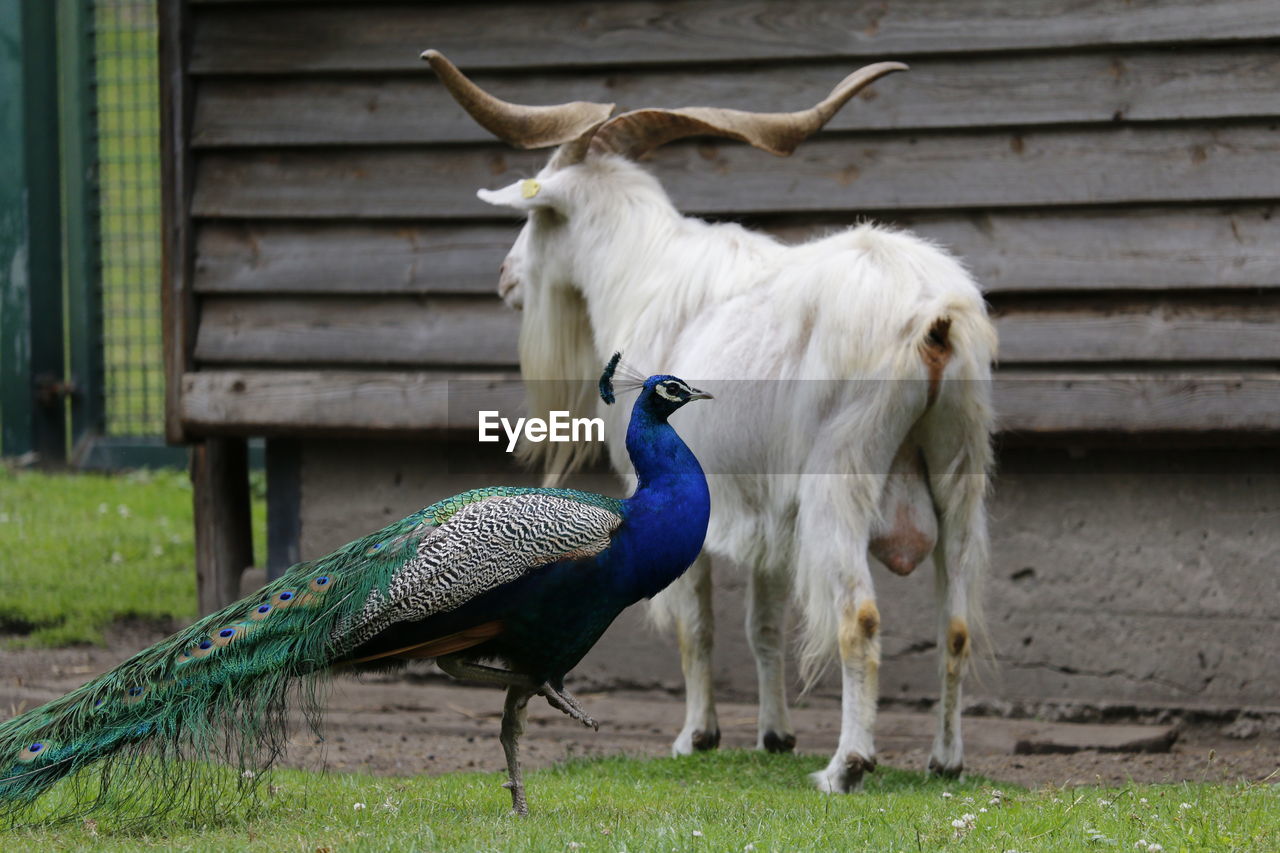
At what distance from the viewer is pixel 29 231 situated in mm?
12148

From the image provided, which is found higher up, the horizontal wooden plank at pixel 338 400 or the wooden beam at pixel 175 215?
the wooden beam at pixel 175 215

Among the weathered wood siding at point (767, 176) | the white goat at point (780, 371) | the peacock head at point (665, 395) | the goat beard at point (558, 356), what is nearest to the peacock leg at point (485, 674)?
the peacock head at point (665, 395)

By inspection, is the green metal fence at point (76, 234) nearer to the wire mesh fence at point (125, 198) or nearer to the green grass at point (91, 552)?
the wire mesh fence at point (125, 198)

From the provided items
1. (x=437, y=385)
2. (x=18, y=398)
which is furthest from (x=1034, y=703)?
(x=18, y=398)

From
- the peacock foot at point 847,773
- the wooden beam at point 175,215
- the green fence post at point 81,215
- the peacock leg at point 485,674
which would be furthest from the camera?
the green fence post at point 81,215

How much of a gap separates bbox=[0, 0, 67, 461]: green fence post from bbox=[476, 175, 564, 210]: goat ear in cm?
686

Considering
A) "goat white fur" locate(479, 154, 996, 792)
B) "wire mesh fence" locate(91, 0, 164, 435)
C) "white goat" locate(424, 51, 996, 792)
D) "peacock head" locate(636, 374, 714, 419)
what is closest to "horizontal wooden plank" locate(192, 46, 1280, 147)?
"white goat" locate(424, 51, 996, 792)

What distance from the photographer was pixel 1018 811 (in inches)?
187

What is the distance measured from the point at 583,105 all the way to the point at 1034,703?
3.76 metres

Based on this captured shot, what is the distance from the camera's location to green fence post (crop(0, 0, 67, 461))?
39.6 feet

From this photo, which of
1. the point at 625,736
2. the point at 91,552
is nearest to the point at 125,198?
the point at 91,552

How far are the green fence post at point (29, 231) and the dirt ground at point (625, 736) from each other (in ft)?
14.4

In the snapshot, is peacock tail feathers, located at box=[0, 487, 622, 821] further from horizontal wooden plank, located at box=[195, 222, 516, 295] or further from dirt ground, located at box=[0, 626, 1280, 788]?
horizontal wooden plank, located at box=[195, 222, 516, 295]

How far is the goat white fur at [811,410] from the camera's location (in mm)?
5504
